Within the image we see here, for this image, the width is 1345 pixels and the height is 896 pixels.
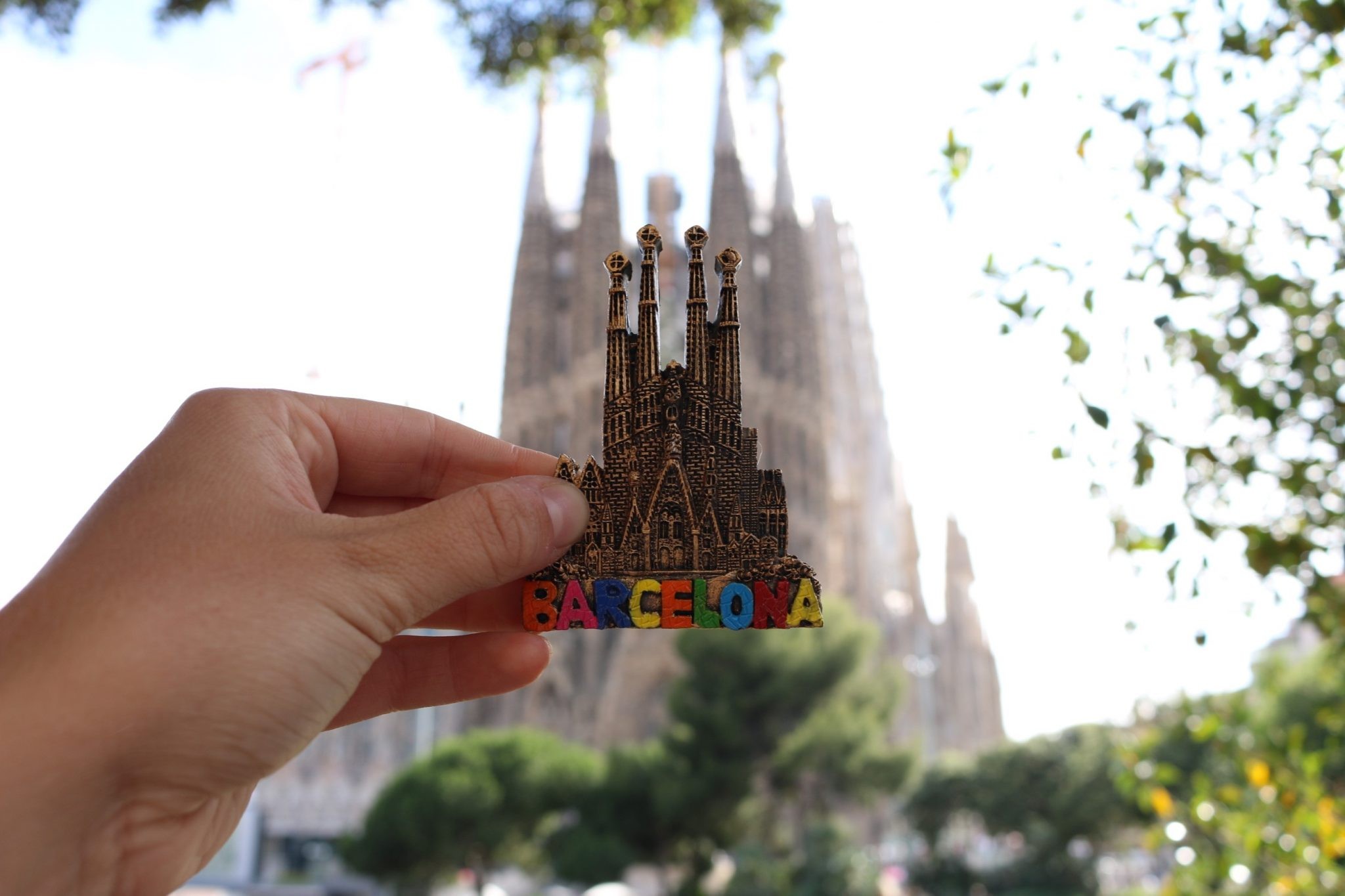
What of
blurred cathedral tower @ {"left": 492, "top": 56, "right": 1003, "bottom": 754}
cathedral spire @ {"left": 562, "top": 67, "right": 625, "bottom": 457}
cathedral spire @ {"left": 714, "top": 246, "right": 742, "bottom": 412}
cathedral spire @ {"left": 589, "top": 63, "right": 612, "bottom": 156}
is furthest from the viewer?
cathedral spire @ {"left": 589, "top": 63, "right": 612, "bottom": 156}

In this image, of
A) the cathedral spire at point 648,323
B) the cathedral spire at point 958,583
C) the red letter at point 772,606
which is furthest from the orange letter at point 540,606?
the cathedral spire at point 958,583

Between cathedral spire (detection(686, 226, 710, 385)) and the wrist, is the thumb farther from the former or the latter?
cathedral spire (detection(686, 226, 710, 385))

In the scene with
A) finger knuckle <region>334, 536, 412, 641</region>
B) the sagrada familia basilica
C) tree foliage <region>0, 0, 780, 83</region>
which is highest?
the sagrada familia basilica

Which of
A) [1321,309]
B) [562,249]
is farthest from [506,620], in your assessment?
[562,249]

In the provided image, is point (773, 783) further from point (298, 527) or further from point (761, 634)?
point (298, 527)

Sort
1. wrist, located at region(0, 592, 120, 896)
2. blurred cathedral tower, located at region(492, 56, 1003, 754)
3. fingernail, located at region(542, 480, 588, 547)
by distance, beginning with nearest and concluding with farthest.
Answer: wrist, located at region(0, 592, 120, 896) → fingernail, located at region(542, 480, 588, 547) → blurred cathedral tower, located at region(492, 56, 1003, 754)

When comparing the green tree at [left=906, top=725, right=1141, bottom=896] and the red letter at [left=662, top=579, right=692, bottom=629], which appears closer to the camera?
the red letter at [left=662, top=579, right=692, bottom=629]

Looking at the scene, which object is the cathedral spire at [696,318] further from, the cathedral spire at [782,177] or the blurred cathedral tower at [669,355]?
the cathedral spire at [782,177]

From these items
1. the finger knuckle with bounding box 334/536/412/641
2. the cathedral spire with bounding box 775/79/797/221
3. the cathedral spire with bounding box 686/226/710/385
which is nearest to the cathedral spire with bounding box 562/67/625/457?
the cathedral spire with bounding box 775/79/797/221
